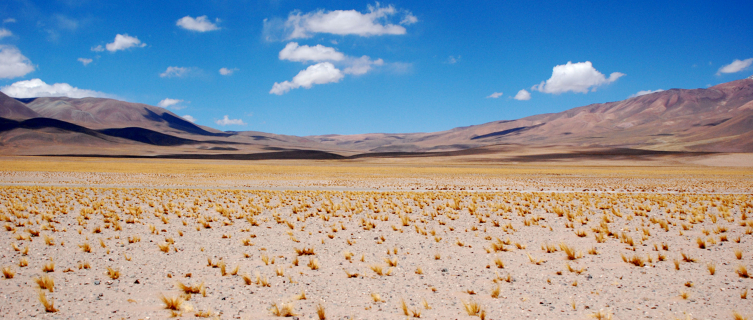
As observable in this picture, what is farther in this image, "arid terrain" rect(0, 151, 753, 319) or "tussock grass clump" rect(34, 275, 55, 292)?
"tussock grass clump" rect(34, 275, 55, 292)

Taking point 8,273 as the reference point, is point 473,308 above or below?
below

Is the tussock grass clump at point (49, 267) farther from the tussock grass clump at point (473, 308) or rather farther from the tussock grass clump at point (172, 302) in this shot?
the tussock grass clump at point (473, 308)

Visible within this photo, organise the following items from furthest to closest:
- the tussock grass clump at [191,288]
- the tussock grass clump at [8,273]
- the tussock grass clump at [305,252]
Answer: the tussock grass clump at [305,252] < the tussock grass clump at [8,273] < the tussock grass clump at [191,288]

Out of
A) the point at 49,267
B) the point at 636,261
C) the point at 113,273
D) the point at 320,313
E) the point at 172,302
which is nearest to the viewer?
the point at 320,313

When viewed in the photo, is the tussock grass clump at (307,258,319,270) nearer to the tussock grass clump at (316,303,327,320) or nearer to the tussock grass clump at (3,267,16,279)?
the tussock grass clump at (316,303,327,320)

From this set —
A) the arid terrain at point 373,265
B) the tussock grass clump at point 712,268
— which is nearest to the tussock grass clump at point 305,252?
the arid terrain at point 373,265

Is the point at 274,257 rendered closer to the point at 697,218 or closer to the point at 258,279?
the point at 258,279

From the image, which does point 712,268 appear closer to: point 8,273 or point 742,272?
point 742,272

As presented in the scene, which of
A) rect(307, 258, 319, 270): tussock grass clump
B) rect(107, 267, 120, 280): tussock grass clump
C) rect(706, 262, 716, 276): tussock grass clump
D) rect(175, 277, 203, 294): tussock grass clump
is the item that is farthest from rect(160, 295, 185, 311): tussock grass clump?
rect(706, 262, 716, 276): tussock grass clump

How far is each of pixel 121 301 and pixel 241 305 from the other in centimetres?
172

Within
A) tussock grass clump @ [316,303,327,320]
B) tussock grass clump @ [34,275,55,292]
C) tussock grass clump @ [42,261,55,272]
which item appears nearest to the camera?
tussock grass clump @ [316,303,327,320]

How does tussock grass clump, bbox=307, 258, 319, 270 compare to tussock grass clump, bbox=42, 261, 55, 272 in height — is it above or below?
below

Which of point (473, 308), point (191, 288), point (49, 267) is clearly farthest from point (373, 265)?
point (49, 267)

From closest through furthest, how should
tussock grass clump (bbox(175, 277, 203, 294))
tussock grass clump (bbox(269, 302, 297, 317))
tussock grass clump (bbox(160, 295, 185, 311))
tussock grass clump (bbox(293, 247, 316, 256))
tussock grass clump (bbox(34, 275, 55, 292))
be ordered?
tussock grass clump (bbox(269, 302, 297, 317))
tussock grass clump (bbox(160, 295, 185, 311))
tussock grass clump (bbox(34, 275, 55, 292))
tussock grass clump (bbox(175, 277, 203, 294))
tussock grass clump (bbox(293, 247, 316, 256))
